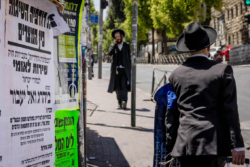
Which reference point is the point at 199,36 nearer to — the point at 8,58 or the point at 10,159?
the point at 8,58

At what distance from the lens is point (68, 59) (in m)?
3.23

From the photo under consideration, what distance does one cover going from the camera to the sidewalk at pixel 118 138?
184 inches

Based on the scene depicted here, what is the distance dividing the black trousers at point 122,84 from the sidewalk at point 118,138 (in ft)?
1.29

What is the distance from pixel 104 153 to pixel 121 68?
13.2ft

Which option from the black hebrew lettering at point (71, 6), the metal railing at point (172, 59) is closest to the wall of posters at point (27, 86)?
the black hebrew lettering at point (71, 6)

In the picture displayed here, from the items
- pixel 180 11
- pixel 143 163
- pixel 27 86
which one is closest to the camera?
pixel 27 86

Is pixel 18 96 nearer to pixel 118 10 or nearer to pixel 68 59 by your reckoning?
pixel 68 59

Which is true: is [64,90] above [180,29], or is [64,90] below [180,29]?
below

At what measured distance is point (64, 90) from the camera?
319cm

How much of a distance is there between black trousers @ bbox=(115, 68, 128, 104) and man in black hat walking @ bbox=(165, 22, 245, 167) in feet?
19.4

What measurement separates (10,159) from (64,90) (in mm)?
914

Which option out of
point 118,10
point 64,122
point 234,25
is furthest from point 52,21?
point 118,10

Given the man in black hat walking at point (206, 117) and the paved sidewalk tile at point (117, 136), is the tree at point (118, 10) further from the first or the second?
the man in black hat walking at point (206, 117)

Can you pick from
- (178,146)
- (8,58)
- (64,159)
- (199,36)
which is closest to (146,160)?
(64,159)
